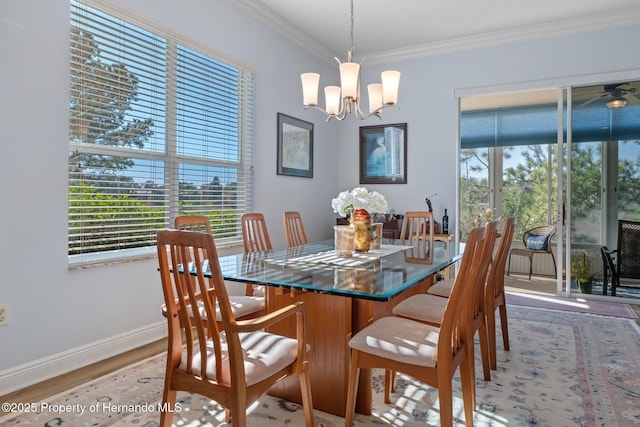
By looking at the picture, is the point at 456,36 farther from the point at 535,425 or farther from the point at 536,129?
the point at 535,425

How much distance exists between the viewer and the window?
99.6 inches

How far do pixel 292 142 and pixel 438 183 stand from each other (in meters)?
1.85

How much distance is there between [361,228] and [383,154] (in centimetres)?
286

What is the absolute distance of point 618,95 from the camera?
4270 millimetres

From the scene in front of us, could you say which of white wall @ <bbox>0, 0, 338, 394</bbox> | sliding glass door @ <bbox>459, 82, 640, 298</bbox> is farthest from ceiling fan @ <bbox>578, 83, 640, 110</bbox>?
white wall @ <bbox>0, 0, 338, 394</bbox>

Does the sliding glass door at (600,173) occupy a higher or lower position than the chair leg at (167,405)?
higher

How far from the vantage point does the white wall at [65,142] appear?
2.19 meters

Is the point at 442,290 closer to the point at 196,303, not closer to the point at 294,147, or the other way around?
the point at 196,303

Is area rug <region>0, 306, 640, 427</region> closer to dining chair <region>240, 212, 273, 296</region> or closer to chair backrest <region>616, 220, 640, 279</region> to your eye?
dining chair <region>240, 212, 273, 296</region>

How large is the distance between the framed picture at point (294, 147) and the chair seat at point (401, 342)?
2765 millimetres

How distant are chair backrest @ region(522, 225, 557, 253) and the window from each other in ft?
14.0

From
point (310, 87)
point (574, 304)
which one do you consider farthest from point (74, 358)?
point (574, 304)

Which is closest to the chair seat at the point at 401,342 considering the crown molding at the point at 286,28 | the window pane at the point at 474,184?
the crown molding at the point at 286,28

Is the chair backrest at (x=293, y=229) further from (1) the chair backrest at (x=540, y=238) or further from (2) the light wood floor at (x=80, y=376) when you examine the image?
(1) the chair backrest at (x=540, y=238)
